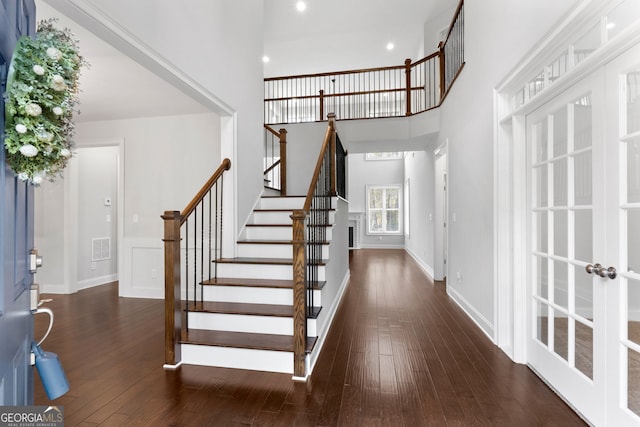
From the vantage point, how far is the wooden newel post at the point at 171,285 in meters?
2.42

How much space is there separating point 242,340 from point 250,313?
0.70 ft

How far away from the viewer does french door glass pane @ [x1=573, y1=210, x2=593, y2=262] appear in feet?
5.87

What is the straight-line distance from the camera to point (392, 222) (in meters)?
11.0

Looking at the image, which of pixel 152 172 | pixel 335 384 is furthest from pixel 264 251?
pixel 152 172

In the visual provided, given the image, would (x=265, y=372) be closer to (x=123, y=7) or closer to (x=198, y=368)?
(x=198, y=368)

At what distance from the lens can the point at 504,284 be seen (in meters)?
2.68

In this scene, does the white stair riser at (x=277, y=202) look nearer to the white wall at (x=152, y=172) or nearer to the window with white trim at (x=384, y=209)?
the white wall at (x=152, y=172)

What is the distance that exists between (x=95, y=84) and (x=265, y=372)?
3.39 metres

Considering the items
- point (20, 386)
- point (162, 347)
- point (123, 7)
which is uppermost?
point (123, 7)

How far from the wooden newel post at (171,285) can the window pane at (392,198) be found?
9245 millimetres

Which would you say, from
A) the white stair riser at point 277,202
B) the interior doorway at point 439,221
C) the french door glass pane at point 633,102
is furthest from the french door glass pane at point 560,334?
the interior doorway at point 439,221

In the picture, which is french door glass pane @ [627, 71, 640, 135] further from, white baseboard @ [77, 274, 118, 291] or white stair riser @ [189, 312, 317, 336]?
white baseboard @ [77, 274, 118, 291]

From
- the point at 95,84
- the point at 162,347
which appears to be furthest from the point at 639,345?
the point at 95,84

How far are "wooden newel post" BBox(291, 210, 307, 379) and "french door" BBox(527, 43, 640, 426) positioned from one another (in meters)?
1.71
